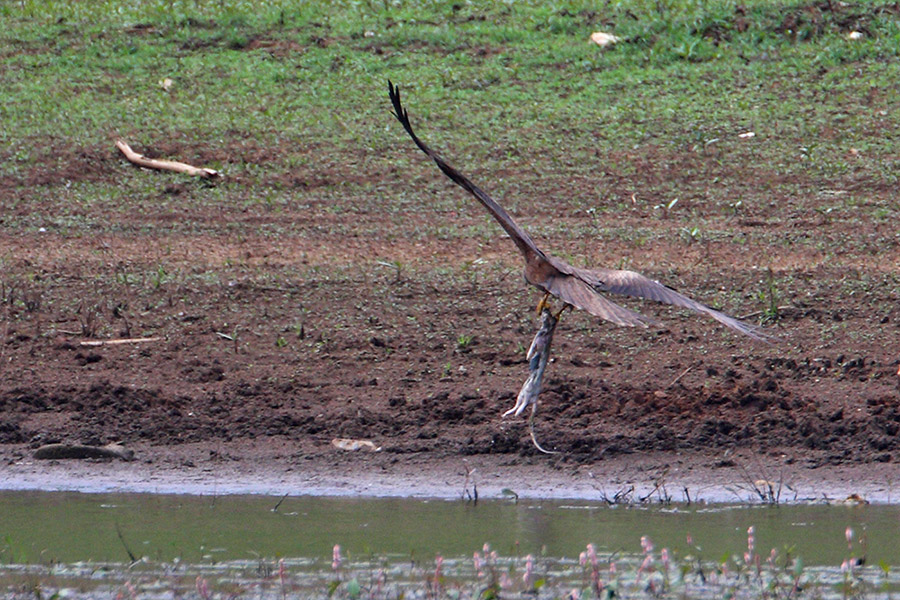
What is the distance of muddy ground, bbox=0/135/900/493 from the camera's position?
7.88 meters

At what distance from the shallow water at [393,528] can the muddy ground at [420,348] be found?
0.43 m

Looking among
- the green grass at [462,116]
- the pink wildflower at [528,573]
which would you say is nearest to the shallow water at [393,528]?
the pink wildflower at [528,573]

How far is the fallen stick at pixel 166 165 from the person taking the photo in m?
12.8

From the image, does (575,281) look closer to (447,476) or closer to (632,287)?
(632,287)

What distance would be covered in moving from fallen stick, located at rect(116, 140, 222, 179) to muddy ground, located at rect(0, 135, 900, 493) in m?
0.70

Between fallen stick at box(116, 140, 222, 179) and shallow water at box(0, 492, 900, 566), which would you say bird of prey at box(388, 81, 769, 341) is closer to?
shallow water at box(0, 492, 900, 566)

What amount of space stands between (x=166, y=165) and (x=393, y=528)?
6.94m

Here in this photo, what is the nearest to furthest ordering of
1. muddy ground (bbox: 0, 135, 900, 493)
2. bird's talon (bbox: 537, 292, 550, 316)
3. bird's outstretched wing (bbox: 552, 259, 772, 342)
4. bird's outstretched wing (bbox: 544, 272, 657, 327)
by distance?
bird's outstretched wing (bbox: 544, 272, 657, 327) → bird's outstretched wing (bbox: 552, 259, 772, 342) → bird's talon (bbox: 537, 292, 550, 316) → muddy ground (bbox: 0, 135, 900, 493)

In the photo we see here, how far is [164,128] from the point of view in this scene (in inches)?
541

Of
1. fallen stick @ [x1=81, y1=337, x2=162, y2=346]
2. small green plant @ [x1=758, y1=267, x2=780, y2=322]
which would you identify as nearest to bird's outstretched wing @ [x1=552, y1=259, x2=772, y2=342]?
small green plant @ [x1=758, y1=267, x2=780, y2=322]

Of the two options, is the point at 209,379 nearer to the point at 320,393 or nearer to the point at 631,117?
the point at 320,393

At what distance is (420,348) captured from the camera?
917 centimetres

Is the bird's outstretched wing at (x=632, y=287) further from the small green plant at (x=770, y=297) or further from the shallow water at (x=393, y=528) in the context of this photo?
the small green plant at (x=770, y=297)

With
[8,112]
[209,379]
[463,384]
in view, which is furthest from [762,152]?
[8,112]
